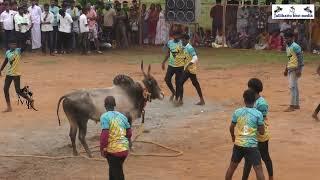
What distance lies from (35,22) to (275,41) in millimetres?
9266

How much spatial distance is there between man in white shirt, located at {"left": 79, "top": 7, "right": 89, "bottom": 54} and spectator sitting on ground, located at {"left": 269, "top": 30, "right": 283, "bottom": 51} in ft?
23.6

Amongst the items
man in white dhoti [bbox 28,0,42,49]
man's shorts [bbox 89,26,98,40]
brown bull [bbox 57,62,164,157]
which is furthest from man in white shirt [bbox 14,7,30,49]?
brown bull [bbox 57,62,164,157]

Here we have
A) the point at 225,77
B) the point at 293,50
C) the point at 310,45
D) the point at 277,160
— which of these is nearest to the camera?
the point at 277,160

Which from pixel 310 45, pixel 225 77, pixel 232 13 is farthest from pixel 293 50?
pixel 232 13

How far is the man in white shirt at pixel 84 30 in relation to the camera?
25.2m

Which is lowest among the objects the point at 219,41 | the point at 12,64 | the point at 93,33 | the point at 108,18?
the point at 219,41

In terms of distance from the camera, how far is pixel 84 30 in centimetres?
2527

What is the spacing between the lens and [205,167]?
10.3 metres

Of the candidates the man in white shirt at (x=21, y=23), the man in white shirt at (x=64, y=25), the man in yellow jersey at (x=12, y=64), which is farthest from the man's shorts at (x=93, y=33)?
the man in yellow jersey at (x=12, y=64)

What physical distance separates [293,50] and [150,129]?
11.5 ft

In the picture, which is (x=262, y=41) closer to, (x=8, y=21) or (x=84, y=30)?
(x=84, y=30)

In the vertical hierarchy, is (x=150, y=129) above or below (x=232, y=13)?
below

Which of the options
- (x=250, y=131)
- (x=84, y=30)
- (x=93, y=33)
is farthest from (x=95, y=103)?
(x=93, y=33)

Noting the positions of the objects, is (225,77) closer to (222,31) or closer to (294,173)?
(222,31)
